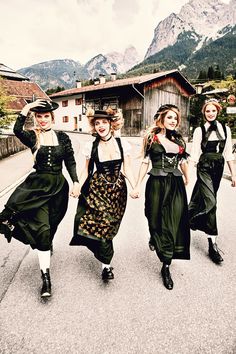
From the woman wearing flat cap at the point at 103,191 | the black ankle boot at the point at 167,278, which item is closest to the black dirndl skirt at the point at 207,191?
the black ankle boot at the point at 167,278

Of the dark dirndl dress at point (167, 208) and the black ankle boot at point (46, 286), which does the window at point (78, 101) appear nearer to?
the dark dirndl dress at point (167, 208)

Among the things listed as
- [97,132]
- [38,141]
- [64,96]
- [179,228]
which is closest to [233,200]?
[179,228]

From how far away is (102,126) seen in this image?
12.3 feet

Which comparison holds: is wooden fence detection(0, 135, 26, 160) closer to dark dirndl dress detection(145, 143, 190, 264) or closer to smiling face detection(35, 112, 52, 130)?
smiling face detection(35, 112, 52, 130)

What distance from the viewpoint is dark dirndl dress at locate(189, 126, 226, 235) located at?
14.3 ft

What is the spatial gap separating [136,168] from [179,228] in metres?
9.30

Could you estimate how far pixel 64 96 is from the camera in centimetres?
5047

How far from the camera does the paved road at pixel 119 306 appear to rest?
255 cm

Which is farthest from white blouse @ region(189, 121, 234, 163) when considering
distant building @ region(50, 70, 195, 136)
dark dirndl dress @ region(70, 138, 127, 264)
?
distant building @ region(50, 70, 195, 136)

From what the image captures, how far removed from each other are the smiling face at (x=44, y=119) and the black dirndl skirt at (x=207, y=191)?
2.12m

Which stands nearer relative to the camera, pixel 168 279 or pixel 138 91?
pixel 168 279

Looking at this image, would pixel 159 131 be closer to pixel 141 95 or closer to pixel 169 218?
pixel 169 218

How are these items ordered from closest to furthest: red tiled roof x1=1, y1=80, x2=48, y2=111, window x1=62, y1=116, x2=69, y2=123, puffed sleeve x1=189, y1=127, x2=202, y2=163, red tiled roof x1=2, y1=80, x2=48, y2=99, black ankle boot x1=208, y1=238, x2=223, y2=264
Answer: black ankle boot x1=208, y1=238, x2=223, y2=264, puffed sleeve x1=189, y1=127, x2=202, y2=163, red tiled roof x1=1, y1=80, x2=48, y2=111, red tiled roof x1=2, y1=80, x2=48, y2=99, window x1=62, y1=116, x2=69, y2=123

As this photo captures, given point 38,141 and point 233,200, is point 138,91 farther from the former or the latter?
point 38,141
